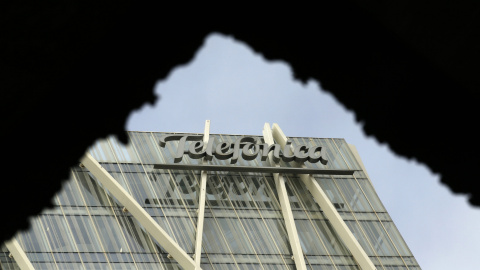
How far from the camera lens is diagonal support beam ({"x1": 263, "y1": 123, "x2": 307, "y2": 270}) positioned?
1037 inches

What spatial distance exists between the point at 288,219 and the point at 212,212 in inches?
142

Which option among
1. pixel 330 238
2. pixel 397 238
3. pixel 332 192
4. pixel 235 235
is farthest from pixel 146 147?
pixel 397 238

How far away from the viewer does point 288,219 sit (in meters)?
28.1

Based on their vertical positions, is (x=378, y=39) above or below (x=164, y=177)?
below

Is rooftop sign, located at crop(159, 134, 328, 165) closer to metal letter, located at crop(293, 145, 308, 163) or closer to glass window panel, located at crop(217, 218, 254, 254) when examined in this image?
metal letter, located at crop(293, 145, 308, 163)

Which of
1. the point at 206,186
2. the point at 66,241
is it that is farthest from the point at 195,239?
the point at 66,241

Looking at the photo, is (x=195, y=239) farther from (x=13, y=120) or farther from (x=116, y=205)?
(x=13, y=120)

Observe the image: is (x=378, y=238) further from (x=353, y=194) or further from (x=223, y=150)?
(x=223, y=150)

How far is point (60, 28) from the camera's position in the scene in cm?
404

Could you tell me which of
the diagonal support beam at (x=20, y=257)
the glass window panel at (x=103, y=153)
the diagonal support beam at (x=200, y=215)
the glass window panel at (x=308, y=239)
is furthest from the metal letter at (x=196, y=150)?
the diagonal support beam at (x=20, y=257)

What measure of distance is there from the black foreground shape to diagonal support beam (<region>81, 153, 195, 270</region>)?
21.2 metres

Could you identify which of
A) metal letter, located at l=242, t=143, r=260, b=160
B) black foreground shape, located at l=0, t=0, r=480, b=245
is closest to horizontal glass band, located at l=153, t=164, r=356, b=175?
metal letter, located at l=242, t=143, r=260, b=160

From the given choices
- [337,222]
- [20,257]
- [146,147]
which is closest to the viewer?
[20,257]

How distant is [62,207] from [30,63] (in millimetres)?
25220
